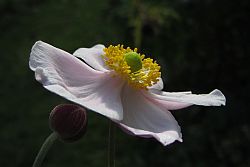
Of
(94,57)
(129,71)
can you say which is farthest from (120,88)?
(94,57)

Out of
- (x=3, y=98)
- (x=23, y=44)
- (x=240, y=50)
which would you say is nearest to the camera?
(x=240, y=50)

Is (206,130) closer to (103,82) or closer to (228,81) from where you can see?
(228,81)

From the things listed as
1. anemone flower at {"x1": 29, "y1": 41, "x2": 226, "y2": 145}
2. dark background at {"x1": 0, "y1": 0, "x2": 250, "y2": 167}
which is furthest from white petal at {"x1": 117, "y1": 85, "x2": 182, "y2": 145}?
dark background at {"x1": 0, "y1": 0, "x2": 250, "y2": 167}

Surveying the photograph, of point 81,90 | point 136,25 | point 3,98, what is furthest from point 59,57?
point 3,98

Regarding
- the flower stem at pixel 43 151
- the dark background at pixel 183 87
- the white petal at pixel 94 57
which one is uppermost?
the white petal at pixel 94 57

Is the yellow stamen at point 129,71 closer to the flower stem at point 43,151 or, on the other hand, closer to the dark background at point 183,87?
the flower stem at point 43,151

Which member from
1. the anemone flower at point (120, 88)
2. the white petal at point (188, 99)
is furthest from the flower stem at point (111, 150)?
the white petal at point (188, 99)

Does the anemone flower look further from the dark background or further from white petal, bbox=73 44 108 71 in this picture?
the dark background
